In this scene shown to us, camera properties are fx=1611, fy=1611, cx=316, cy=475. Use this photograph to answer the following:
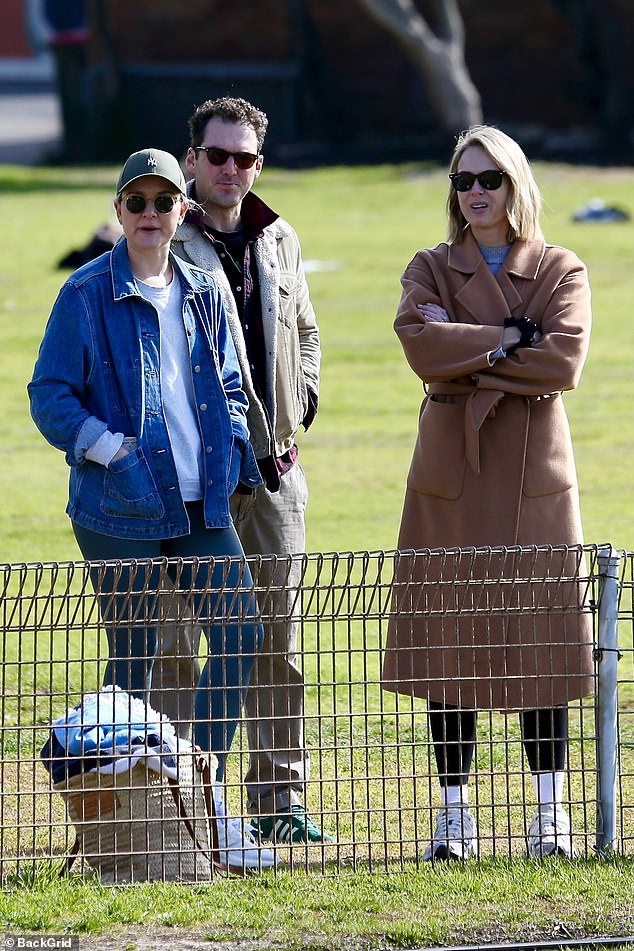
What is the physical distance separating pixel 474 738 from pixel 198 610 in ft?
3.74

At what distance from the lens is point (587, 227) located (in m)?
24.5

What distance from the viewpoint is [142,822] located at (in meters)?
4.84

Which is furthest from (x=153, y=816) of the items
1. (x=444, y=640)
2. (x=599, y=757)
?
(x=599, y=757)

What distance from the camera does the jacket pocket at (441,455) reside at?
5.45 metres

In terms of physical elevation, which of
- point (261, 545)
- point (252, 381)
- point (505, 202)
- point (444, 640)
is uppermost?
point (505, 202)

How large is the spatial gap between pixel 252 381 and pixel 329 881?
1.76m

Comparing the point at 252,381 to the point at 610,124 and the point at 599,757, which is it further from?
the point at 610,124

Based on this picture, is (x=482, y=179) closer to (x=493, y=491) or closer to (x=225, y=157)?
(x=225, y=157)

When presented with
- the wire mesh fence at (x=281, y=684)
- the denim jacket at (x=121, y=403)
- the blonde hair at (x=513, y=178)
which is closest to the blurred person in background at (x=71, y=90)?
the blonde hair at (x=513, y=178)

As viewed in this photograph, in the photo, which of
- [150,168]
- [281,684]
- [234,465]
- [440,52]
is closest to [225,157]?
[150,168]

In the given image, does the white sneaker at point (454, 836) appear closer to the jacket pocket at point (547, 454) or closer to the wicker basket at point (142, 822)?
the wicker basket at point (142, 822)

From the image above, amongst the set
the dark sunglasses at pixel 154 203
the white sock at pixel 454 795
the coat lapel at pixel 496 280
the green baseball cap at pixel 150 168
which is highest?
the green baseball cap at pixel 150 168

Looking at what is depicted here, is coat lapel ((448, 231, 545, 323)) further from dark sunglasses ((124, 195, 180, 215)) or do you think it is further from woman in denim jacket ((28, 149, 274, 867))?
dark sunglasses ((124, 195, 180, 215))

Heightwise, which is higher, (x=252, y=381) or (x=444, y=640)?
(x=252, y=381)
